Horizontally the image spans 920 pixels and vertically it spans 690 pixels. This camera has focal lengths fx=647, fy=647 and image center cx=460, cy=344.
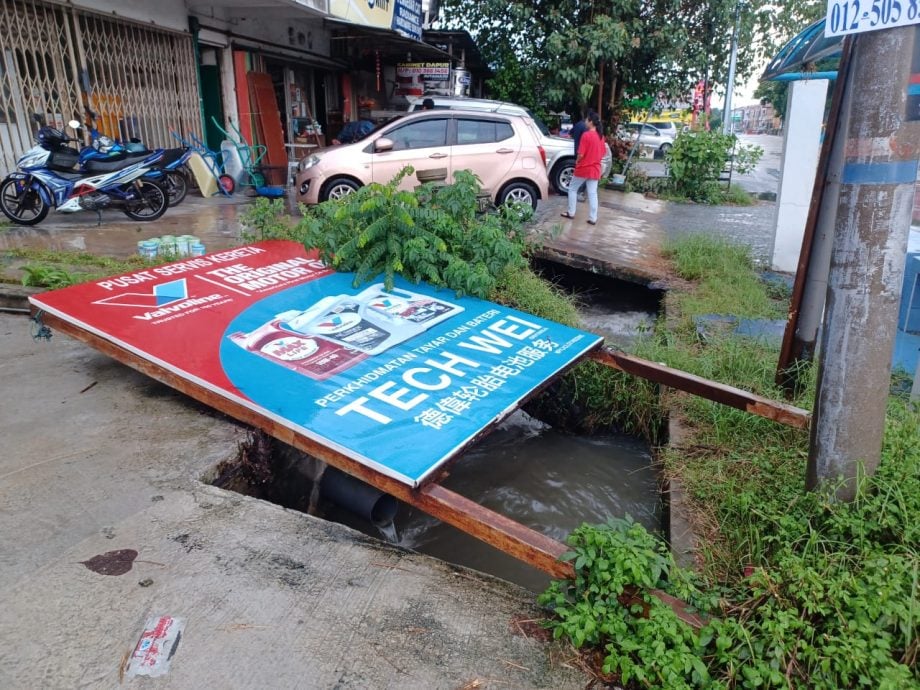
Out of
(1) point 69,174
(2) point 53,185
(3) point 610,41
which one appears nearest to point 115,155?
(1) point 69,174

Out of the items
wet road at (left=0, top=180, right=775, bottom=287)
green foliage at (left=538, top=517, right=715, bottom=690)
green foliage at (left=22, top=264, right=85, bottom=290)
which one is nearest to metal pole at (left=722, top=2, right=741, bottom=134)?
wet road at (left=0, top=180, right=775, bottom=287)

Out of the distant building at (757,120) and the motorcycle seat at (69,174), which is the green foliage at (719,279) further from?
the distant building at (757,120)

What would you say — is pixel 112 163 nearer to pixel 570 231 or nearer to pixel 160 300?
pixel 160 300

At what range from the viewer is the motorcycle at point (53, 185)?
24.8 ft

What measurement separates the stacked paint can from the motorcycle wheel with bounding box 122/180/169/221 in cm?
231

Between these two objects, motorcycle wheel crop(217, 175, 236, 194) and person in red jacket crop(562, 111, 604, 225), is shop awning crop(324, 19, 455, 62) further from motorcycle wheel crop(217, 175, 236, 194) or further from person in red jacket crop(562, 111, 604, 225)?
person in red jacket crop(562, 111, 604, 225)

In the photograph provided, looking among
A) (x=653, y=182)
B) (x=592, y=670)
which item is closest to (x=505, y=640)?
(x=592, y=670)

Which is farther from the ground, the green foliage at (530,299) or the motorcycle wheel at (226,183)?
the motorcycle wheel at (226,183)

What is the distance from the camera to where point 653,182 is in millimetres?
14430

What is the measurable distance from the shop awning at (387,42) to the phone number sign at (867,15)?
1183 cm

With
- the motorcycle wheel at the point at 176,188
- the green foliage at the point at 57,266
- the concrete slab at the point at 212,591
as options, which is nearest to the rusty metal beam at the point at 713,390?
the concrete slab at the point at 212,591

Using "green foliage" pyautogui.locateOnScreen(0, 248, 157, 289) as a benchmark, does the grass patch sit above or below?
below

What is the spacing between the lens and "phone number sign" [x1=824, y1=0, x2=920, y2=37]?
6.49 ft

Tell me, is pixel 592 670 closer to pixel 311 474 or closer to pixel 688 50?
pixel 311 474
